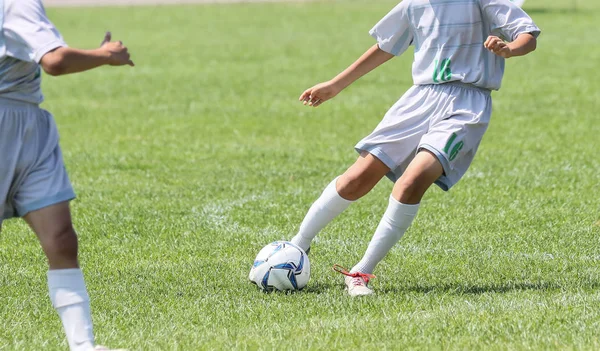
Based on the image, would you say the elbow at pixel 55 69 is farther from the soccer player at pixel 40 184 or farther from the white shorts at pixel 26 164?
the white shorts at pixel 26 164

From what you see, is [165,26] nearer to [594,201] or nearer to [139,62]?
[139,62]

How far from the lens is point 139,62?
57.2ft

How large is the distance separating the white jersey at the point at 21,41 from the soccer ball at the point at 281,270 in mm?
1716

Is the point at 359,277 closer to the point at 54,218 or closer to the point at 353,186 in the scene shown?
the point at 353,186

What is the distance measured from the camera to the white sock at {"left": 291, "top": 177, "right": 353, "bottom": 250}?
5449mm

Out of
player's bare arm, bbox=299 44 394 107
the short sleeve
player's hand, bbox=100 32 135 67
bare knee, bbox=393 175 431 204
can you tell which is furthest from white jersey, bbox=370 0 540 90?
player's hand, bbox=100 32 135 67

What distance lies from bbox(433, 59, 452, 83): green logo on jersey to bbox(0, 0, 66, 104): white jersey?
2072 mm

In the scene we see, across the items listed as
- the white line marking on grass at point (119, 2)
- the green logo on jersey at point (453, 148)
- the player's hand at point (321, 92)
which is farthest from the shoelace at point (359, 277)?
the white line marking on grass at point (119, 2)

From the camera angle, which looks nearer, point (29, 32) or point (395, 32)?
point (29, 32)

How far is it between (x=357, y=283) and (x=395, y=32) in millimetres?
1305

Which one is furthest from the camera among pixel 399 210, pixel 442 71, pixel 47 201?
pixel 442 71

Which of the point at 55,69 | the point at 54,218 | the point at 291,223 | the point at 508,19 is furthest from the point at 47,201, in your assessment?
the point at 291,223

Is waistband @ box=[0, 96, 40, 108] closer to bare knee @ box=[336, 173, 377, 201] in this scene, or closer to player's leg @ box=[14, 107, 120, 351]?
player's leg @ box=[14, 107, 120, 351]

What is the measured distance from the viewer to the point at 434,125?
5168 millimetres
